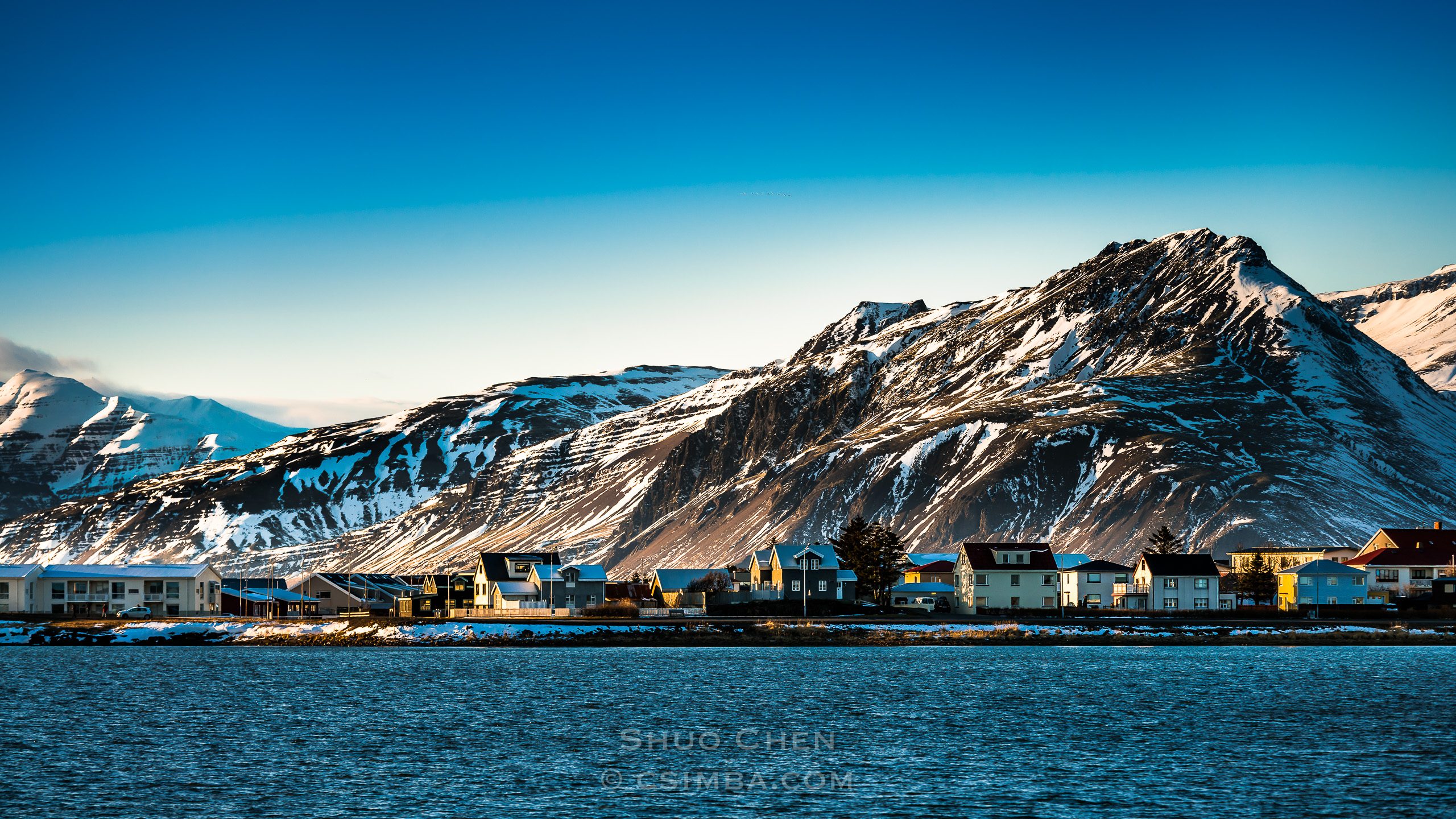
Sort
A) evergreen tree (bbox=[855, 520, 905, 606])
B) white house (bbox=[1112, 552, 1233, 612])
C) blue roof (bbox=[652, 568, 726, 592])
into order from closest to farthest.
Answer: white house (bbox=[1112, 552, 1233, 612])
evergreen tree (bbox=[855, 520, 905, 606])
blue roof (bbox=[652, 568, 726, 592])

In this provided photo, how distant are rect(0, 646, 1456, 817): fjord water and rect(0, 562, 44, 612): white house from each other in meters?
60.2

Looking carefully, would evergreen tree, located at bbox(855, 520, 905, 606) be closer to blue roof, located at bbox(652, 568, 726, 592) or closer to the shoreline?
blue roof, located at bbox(652, 568, 726, 592)

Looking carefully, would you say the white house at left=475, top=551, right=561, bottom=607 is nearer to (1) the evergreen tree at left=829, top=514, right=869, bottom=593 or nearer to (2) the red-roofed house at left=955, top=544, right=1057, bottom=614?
(1) the evergreen tree at left=829, top=514, right=869, bottom=593

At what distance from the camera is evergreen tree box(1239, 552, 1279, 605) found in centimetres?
17562

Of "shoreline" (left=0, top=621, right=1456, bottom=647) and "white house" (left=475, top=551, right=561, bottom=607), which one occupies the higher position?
"white house" (left=475, top=551, right=561, bottom=607)

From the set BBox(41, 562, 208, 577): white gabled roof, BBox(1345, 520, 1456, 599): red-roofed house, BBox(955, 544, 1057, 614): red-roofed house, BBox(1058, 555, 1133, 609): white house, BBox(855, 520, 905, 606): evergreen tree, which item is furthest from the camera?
BBox(1345, 520, 1456, 599): red-roofed house

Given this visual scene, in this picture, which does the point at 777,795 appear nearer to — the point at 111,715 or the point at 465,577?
the point at 111,715

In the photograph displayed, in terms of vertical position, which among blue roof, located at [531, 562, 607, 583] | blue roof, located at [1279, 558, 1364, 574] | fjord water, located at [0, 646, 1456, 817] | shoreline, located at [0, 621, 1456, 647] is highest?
blue roof, located at [531, 562, 607, 583]

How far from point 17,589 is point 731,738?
5135 inches

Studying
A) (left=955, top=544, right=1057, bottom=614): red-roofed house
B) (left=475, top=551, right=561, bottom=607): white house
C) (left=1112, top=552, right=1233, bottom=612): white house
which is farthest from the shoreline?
(left=475, top=551, right=561, bottom=607): white house

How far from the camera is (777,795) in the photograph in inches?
2095

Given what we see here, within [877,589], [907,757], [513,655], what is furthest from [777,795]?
[877,589]

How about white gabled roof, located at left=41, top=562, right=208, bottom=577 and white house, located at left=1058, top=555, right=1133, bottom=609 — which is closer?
white house, located at left=1058, top=555, right=1133, bottom=609

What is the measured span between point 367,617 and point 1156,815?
134903 millimetres
